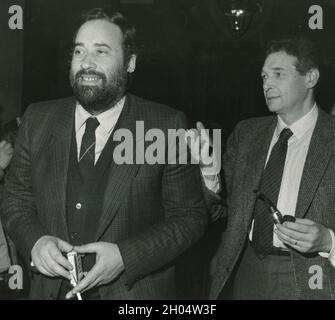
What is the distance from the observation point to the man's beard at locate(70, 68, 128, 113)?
153 cm

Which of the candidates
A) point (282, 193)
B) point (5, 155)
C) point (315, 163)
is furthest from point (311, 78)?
point (5, 155)

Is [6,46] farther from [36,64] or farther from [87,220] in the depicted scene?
[87,220]

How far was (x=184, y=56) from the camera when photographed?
2.43m

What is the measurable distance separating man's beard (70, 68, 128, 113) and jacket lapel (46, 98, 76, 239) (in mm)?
57

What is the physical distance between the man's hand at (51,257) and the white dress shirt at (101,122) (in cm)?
28

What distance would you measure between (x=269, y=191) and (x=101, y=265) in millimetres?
670

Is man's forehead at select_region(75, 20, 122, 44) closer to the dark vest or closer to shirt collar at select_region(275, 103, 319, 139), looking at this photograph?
the dark vest

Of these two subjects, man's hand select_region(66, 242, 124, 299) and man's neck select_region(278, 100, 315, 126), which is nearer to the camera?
man's hand select_region(66, 242, 124, 299)

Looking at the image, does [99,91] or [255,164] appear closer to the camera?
[99,91]

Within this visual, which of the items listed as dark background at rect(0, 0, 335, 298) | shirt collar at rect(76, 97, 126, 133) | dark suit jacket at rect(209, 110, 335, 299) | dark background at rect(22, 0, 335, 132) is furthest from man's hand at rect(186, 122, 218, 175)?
dark background at rect(22, 0, 335, 132)

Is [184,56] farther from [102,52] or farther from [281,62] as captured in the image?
[102,52]

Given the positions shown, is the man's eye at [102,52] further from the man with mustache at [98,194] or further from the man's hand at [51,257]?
the man's hand at [51,257]
